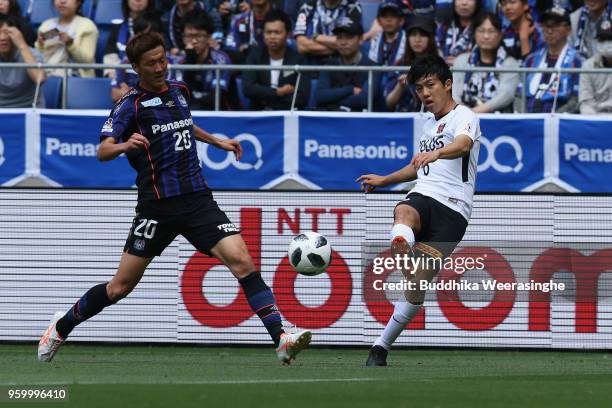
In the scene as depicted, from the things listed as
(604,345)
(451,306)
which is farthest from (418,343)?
(604,345)

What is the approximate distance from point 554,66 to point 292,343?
262 inches

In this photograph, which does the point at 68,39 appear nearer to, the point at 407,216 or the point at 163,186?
the point at 163,186

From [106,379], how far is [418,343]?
4847 mm

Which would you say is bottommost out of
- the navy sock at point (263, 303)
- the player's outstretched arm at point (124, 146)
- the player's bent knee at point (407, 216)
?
the navy sock at point (263, 303)

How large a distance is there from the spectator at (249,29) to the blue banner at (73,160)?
2557 mm

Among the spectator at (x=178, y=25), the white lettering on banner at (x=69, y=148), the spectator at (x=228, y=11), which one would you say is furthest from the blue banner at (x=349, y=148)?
the spectator at (x=228, y=11)

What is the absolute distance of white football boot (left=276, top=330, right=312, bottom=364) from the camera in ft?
31.8

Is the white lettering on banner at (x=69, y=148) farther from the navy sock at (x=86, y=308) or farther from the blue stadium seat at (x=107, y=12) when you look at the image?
the navy sock at (x=86, y=308)

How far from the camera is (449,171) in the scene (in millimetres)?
10641

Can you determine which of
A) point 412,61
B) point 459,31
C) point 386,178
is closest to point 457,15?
point 459,31

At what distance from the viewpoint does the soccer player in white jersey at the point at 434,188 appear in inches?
413

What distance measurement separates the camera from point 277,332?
9.95 metres

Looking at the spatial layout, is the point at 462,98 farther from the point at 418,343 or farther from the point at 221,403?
the point at 221,403

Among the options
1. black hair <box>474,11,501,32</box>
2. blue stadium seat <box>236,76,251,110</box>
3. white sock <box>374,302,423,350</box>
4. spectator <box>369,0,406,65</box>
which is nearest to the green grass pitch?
white sock <box>374,302,423,350</box>
